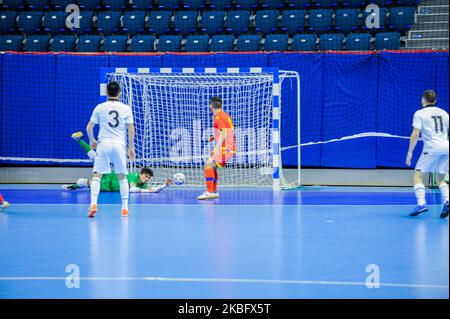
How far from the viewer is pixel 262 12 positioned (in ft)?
69.6

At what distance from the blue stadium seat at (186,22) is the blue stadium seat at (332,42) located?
403cm

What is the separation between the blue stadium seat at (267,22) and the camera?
68.9 feet

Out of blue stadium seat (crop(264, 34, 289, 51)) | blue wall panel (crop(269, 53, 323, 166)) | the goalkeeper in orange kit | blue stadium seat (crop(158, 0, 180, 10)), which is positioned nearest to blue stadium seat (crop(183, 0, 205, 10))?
blue stadium seat (crop(158, 0, 180, 10))

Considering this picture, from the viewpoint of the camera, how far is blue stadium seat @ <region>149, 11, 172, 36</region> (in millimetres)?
21703

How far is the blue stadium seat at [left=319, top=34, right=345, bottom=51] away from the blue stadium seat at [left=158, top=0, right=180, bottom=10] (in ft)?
16.6

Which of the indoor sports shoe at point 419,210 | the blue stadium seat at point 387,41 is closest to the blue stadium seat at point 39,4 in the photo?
the blue stadium seat at point 387,41

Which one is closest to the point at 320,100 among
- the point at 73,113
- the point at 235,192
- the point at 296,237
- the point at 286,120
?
the point at 286,120

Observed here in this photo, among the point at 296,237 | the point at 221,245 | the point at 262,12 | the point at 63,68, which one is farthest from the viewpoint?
the point at 262,12

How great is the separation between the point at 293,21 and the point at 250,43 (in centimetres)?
163

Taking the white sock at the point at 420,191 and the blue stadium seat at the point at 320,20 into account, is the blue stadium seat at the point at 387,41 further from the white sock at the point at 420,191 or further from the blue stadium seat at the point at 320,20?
the white sock at the point at 420,191

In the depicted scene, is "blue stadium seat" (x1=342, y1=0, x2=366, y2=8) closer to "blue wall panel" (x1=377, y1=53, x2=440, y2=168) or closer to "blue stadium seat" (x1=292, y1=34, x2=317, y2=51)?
"blue stadium seat" (x1=292, y1=34, x2=317, y2=51)

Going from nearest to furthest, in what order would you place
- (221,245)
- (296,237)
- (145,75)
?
(221,245)
(296,237)
(145,75)

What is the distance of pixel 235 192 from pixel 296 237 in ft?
21.7
